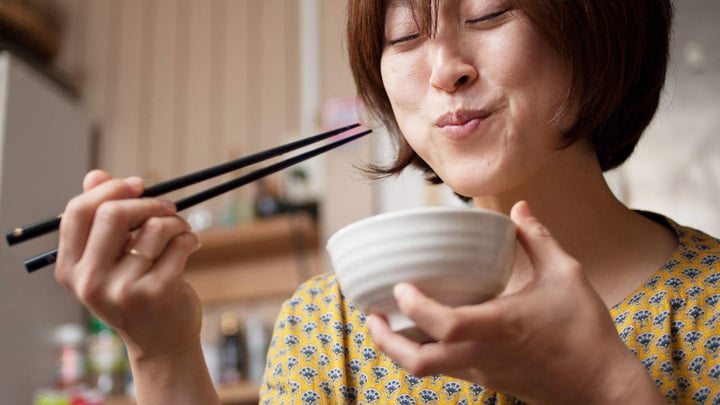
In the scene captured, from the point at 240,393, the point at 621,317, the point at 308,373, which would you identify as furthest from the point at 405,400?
the point at 240,393

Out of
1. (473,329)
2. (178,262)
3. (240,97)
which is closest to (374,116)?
(178,262)

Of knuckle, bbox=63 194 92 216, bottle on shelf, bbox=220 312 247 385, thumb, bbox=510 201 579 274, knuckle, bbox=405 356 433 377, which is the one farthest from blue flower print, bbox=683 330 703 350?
bottle on shelf, bbox=220 312 247 385

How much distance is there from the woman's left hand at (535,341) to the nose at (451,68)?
220mm

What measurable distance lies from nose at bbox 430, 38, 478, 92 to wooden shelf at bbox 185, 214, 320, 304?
5.44ft

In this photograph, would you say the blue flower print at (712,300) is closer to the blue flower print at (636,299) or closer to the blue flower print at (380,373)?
the blue flower print at (636,299)

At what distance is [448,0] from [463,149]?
183mm

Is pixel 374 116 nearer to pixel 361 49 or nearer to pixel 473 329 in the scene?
pixel 361 49

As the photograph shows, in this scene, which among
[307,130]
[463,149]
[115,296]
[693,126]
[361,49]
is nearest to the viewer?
[115,296]

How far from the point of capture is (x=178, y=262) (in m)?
0.80

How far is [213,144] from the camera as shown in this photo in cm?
299

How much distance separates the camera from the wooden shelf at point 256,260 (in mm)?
2611

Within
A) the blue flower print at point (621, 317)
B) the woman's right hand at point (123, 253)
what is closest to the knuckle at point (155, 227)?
the woman's right hand at point (123, 253)

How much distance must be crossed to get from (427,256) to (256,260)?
2.18m

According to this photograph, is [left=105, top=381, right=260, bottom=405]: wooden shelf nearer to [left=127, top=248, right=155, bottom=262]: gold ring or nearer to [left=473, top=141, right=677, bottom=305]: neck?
[left=473, top=141, right=677, bottom=305]: neck
